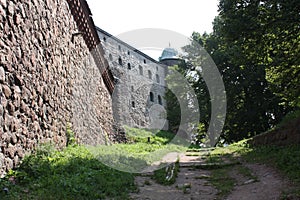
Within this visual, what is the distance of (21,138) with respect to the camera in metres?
4.90

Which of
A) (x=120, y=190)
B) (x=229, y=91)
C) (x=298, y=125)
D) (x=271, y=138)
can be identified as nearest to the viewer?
(x=120, y=190)

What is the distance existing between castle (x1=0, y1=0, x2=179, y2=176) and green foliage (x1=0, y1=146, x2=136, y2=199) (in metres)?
0.26

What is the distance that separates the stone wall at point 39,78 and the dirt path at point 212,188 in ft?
6.86

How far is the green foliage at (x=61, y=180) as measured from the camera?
3.91 m

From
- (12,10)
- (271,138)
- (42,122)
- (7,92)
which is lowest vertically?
(271,138)

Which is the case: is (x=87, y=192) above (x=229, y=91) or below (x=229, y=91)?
below

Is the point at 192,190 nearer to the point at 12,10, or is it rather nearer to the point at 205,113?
the point at 12,10

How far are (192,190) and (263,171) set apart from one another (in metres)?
2.11

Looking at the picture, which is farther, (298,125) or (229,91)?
(229,91)

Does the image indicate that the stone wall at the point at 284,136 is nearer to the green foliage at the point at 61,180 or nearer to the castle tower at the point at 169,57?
the green foliage at the point at 61,180

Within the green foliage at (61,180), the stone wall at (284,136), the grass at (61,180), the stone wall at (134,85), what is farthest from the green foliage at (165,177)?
the stone wall at (134,85)

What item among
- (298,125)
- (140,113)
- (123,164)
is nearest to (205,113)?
(140,113)

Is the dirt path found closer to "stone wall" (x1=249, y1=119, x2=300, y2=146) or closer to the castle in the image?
the castle

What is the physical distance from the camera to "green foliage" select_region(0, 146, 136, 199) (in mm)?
3911
